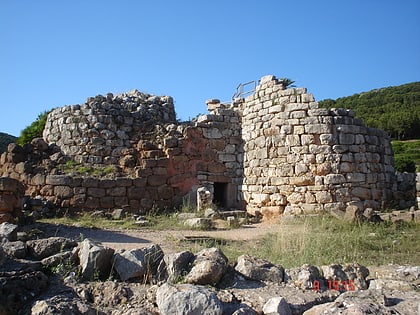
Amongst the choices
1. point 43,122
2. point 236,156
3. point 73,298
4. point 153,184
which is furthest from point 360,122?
point 43,122

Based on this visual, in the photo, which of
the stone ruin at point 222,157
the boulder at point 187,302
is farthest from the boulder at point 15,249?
the stone ruin at point 222,157

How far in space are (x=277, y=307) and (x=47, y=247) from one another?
288 cm

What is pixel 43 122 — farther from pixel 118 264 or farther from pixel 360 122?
pixel 118 264

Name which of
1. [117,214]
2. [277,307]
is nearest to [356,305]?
[277,307]

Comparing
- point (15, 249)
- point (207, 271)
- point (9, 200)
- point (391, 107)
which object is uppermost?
point (391, 107)

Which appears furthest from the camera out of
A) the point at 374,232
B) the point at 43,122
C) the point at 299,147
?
the point at 43,122

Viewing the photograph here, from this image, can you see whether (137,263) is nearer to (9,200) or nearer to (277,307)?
(277,307)

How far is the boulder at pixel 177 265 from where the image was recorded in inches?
162

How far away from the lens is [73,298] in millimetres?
3639

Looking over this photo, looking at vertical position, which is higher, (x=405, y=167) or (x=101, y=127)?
(x=101, y=127)

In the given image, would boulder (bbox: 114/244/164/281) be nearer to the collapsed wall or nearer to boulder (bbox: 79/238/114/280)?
boulder (bbox: 79/238/114/280)

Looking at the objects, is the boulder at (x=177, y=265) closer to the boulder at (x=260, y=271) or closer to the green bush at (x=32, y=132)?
the boulder at (x=260, y=271)

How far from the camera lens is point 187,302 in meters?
3.43

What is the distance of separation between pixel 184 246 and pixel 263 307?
3.35m
